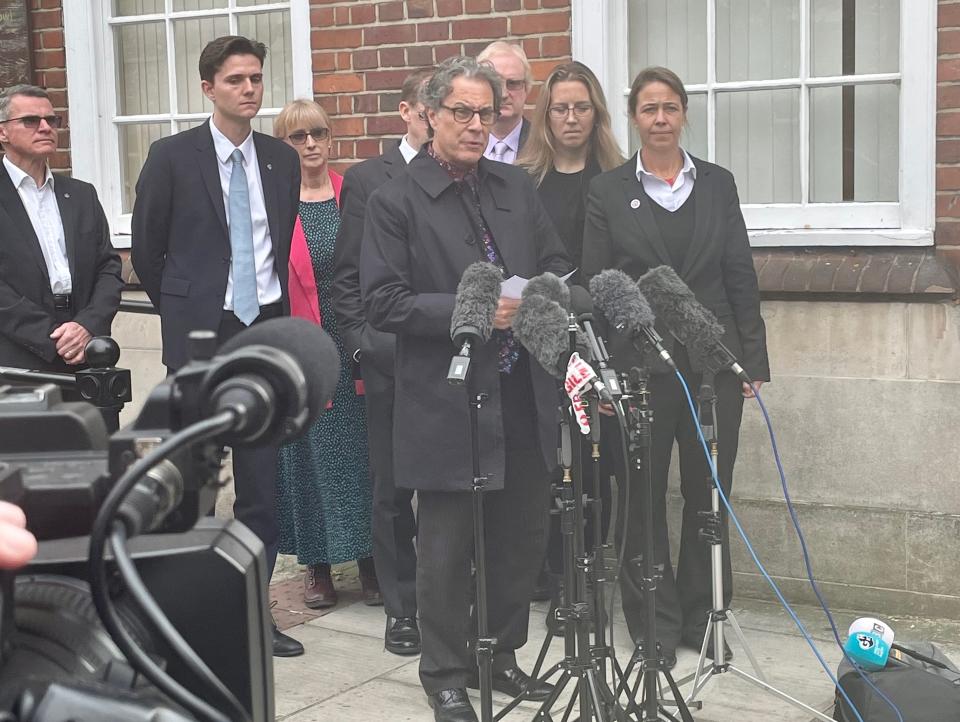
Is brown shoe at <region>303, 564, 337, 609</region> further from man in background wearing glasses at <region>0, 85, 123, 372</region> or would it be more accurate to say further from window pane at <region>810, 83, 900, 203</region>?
window pane at <region>810, 83, 900, 203</region>

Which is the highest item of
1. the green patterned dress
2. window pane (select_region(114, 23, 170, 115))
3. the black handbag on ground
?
window pane (select_region(114, 23, 170, 115))

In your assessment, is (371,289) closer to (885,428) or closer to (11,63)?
(885,428)

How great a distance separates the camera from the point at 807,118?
5.76 meters

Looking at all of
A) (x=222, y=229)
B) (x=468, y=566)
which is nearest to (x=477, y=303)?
(x=468, y=566)

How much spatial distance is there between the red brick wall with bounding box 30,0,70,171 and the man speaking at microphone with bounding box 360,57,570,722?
12.6 feet

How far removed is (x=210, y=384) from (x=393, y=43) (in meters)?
5.36

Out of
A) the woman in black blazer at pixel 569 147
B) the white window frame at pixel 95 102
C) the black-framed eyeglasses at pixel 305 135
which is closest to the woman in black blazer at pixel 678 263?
the woman in black blazer at pixel 569 147

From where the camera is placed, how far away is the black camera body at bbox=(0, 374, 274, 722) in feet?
4.14

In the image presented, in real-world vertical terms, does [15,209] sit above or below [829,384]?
above

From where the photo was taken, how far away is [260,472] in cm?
500

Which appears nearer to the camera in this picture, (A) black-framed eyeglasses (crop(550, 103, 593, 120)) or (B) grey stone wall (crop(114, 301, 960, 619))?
(A) black-framed eyeglasses (crop(550, 103, 593, 120))

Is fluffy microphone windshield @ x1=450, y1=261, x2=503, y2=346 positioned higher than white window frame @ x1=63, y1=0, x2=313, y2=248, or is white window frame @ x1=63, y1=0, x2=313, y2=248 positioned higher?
white window frame @ x1=63, y1=0, x2=313, y2=248

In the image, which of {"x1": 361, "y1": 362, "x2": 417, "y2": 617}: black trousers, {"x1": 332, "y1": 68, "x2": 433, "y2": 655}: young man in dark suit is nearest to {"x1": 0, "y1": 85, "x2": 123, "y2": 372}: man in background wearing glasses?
{"x1": 332, "y1": 68, "x2": 433, "y2": 655}: young man in dark suit

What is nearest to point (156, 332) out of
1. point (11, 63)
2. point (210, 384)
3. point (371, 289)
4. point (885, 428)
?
point (11, 63)
